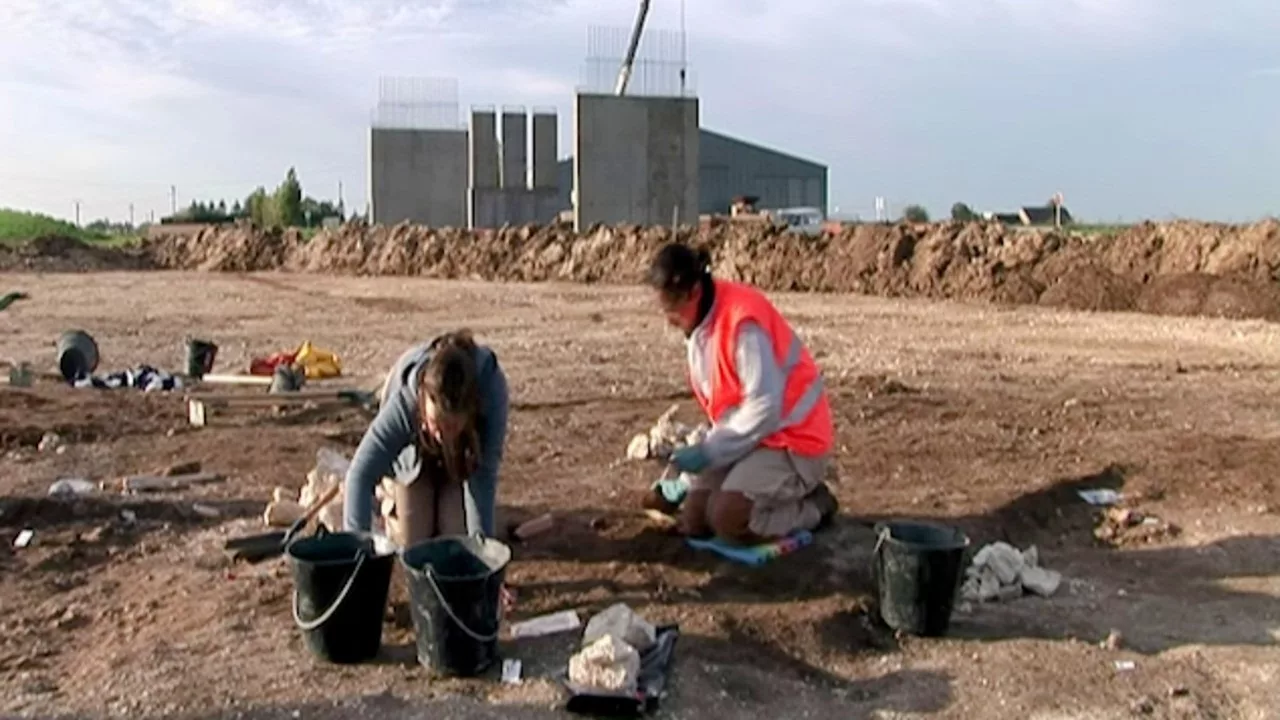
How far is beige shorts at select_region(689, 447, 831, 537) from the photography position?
19.2 ft

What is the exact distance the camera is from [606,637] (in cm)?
450

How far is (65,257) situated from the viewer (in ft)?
116

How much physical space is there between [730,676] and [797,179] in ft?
174

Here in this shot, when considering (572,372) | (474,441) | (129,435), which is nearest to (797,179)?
(572,372)

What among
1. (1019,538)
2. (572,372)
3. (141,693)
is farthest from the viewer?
(572,372)

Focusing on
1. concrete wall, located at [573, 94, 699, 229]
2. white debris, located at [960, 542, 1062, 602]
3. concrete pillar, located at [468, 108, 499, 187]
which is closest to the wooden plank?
white debris, located at [960, 542, 1062, 602]

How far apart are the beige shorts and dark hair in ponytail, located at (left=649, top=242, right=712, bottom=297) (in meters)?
0.84

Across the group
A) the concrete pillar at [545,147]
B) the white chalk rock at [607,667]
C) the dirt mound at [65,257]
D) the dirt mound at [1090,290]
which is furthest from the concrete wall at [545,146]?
the white chalk rock at [607,667]

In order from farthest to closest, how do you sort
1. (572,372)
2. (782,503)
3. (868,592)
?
(572,372)
(782,503)
(868,592)

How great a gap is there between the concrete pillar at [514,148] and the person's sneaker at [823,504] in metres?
41.4

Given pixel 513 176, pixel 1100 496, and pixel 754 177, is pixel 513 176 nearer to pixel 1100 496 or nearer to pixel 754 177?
pixel 754 177

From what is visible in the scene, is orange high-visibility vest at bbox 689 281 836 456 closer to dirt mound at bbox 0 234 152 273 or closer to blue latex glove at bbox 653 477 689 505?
blue latex glove at bbox 653 477 689 505

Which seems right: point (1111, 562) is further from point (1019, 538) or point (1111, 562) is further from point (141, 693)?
point (141, 693)

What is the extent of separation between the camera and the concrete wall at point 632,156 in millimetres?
39750
